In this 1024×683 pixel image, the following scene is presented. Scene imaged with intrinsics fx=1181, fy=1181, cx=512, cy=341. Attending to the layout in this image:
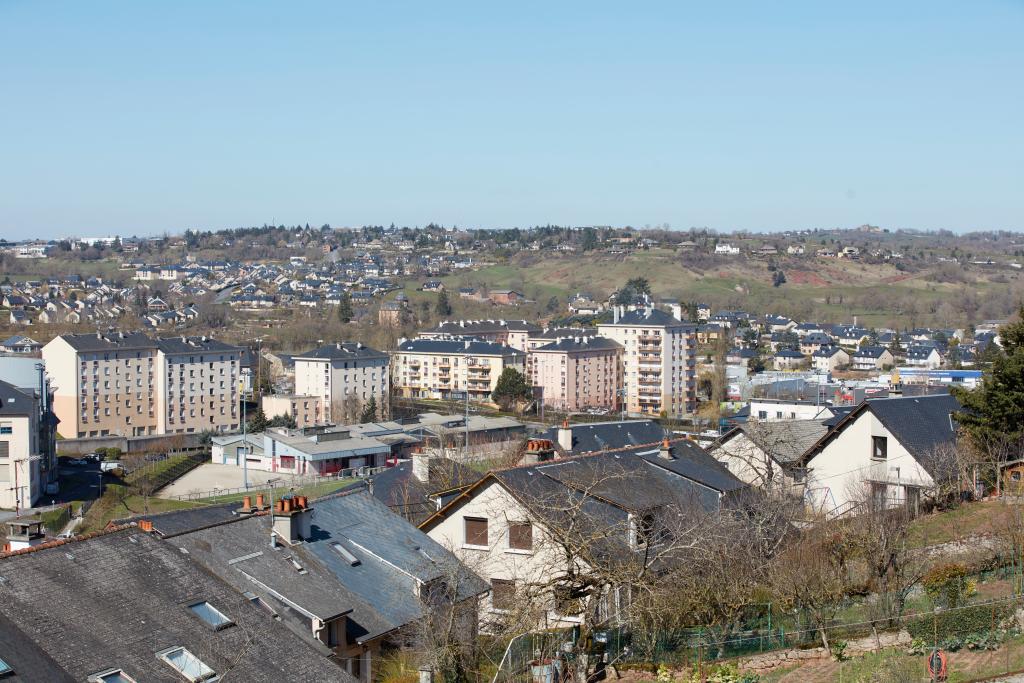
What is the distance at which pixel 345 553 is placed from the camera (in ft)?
42.4

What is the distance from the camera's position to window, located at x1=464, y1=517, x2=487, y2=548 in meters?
14.2

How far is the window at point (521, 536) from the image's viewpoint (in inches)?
536

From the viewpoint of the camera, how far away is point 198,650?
972 centimetres

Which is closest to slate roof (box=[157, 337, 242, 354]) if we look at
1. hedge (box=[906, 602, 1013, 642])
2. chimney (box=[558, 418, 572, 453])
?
chimney (box=[558, 418, 572, 453])

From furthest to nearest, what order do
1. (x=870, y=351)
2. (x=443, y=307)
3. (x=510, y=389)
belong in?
(x=443, y=307)
(x=870, y=351)
(x=510, y=389)

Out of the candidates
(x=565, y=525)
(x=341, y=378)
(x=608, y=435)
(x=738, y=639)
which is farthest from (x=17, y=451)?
(x=738, y=639)

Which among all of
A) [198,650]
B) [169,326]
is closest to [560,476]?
[198,650]

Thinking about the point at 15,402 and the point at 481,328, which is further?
the point at 481,328

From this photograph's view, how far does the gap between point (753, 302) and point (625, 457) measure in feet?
369

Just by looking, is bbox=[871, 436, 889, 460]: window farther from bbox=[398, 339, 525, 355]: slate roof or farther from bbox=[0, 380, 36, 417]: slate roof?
bbox=[398, 339, 525, 355]: slate roof

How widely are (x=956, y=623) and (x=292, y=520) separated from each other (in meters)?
6.67

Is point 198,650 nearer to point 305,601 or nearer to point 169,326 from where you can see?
point 305,601

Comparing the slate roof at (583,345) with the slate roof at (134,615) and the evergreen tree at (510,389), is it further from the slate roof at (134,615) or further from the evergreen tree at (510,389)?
the slate roof at (134,615)

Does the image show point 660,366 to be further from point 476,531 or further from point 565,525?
point 565,525
